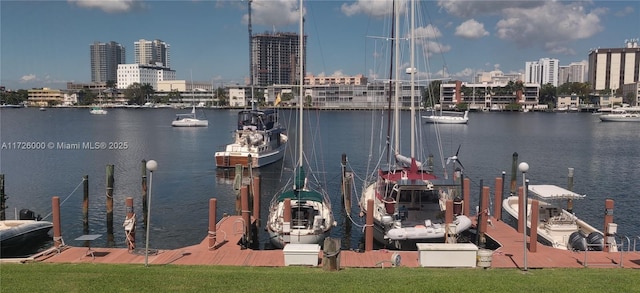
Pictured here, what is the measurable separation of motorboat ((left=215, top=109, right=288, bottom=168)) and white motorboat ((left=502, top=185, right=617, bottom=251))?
118ft

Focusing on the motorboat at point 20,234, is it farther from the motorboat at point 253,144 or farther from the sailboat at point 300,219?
the motorboat at point 253,144

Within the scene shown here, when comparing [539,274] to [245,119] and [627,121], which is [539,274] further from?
[627,121]

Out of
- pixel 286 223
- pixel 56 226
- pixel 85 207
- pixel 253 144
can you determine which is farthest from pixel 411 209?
pixel 253 144

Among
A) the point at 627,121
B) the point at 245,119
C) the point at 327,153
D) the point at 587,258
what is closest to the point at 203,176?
the point at 245,119

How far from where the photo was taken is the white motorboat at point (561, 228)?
2422 centimetres

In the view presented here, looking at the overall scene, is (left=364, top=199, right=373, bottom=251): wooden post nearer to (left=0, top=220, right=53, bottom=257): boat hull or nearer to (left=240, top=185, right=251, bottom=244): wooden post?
(left=240, top=185, right=251, bottom=244): wooden post

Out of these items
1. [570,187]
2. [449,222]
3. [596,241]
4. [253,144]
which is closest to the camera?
[596,241]

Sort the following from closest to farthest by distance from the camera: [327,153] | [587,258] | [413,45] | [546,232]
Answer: [587,258]
[546,232]
[413,45]
[327,153]

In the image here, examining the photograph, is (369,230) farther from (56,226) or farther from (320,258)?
(56,226)

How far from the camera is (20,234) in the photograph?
90.1ft

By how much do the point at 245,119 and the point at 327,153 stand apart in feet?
57.6

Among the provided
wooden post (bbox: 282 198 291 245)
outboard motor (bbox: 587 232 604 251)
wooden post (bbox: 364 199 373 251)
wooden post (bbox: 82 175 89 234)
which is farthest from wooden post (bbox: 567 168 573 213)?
wooden post (bbox: 82 175 89 234)

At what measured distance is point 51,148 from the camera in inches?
3137

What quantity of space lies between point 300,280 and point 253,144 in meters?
47.1
